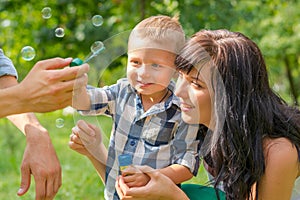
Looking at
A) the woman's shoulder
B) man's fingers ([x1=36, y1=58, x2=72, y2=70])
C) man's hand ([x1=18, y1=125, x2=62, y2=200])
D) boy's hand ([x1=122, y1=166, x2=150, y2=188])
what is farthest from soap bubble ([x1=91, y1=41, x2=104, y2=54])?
the woman's shoulder

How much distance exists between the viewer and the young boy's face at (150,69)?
2.38m

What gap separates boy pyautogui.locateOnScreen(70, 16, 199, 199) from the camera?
7.86 feet

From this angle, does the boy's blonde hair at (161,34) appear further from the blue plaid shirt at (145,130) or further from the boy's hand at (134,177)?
the boy's hand at (134,177)

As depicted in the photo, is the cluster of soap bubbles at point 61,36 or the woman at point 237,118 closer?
the woman at point 237,118

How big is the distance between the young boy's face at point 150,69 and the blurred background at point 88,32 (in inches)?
4.4

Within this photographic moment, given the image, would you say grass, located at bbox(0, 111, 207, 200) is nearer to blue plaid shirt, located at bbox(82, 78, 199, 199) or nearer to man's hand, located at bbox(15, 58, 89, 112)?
blue plaid shirt, located at bbox(82, 78, 199, 199)

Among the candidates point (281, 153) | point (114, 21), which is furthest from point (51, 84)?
point (114, 21)

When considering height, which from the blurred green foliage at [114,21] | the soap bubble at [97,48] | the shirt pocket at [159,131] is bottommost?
the blurred green foliage at [114,21]

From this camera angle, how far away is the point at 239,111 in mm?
2494

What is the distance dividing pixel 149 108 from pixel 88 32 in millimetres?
4786

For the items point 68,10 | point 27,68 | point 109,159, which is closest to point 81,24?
point 68,10

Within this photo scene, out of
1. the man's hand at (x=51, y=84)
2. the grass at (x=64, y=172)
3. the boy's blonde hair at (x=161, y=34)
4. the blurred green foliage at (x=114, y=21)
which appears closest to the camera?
the man's hand at (x=51, y=84)

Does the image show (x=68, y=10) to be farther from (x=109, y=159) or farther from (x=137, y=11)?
(x=109, y=159)

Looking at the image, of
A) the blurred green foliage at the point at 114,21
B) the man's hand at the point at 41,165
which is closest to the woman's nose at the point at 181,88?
the man's hand at the point at 41,165
